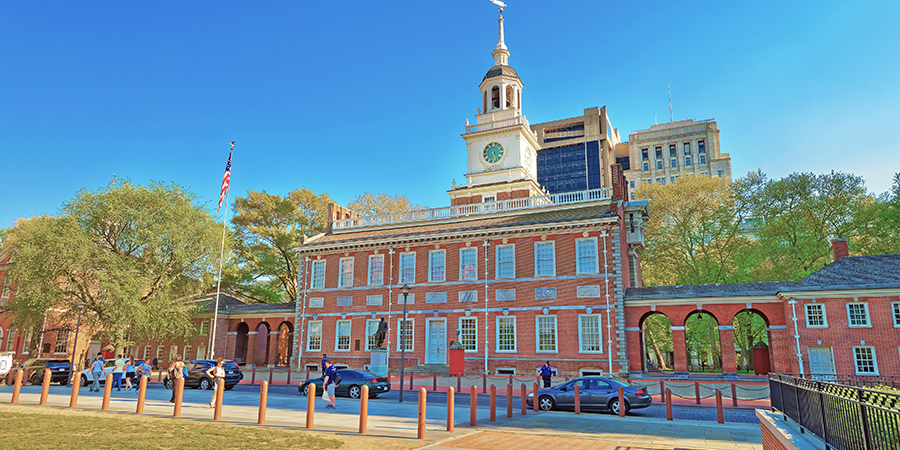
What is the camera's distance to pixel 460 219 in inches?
1582

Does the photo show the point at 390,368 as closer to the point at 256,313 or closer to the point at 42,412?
the point at 256,313

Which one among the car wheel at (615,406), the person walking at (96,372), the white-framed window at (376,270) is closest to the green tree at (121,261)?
the person walking at (96,372)

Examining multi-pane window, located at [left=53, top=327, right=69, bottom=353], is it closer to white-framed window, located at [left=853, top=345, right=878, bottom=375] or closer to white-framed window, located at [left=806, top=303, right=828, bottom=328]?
white-framed window, located at [left=806, top=303, right=828, bottom=328]

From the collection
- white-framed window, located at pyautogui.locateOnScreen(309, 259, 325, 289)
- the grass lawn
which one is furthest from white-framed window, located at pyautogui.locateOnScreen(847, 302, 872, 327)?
white-framed window, located at pyautogui.locateOnScreen(309, 259, 325, 289)

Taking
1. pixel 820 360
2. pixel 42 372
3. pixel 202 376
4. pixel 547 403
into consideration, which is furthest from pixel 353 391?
pixel 820 360

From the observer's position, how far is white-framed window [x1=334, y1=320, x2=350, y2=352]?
38.9m

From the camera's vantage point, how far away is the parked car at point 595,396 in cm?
1794

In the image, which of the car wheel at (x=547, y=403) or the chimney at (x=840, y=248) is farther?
the chimney at (x=840, y=248)

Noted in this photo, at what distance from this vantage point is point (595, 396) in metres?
18.4

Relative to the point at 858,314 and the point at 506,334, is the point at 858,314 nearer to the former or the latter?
the point at 858,314

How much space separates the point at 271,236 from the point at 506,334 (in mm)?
27347

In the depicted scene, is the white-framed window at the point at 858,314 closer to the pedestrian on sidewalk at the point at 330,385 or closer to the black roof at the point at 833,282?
the black roof at the point at 833,282

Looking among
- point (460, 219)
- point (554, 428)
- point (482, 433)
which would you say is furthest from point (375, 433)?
point (460, 219)

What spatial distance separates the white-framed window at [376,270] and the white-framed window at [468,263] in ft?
19.9
